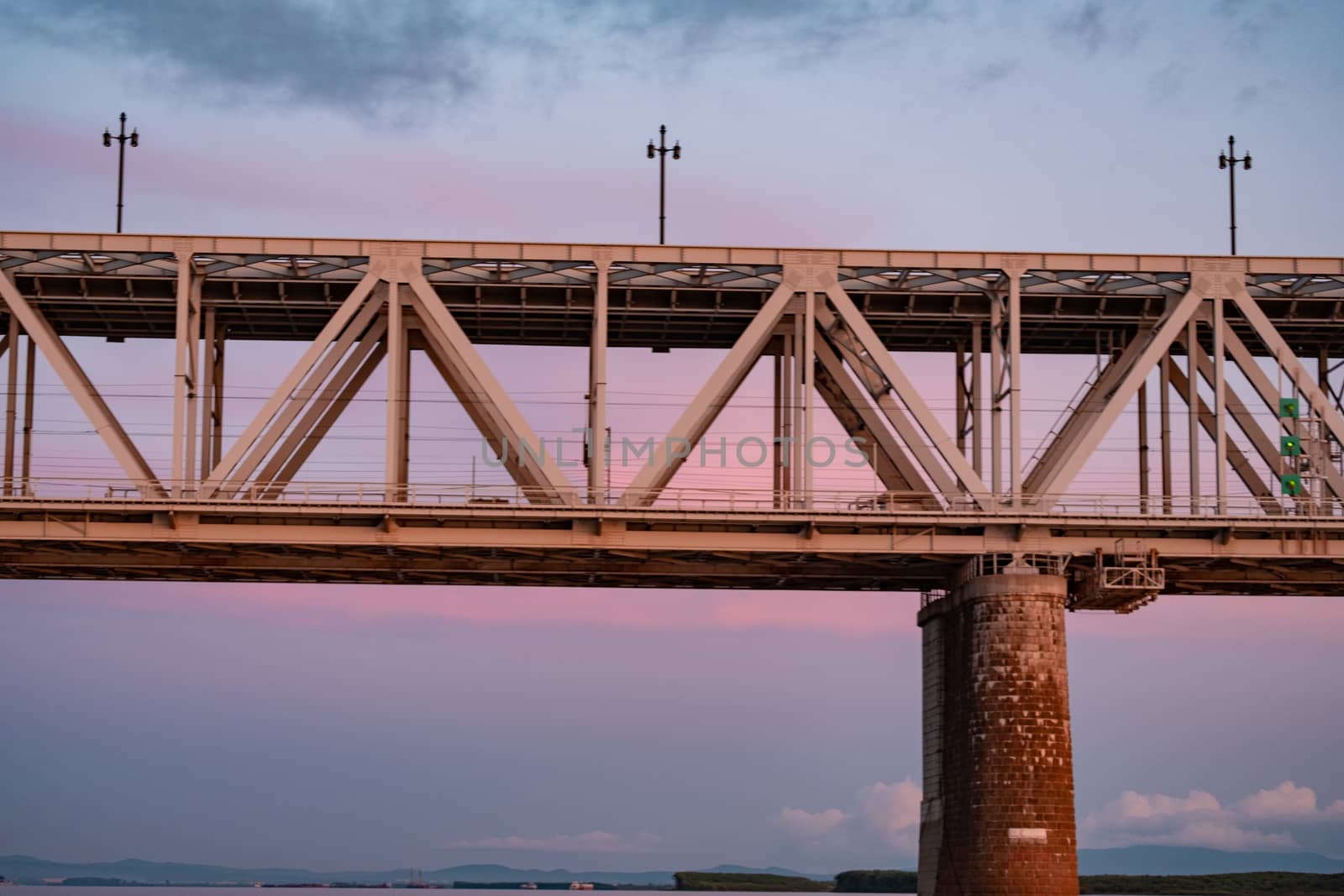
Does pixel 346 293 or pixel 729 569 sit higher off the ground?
pixel 346 293

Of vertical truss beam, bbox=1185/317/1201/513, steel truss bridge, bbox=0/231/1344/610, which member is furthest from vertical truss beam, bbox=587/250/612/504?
vertical truss beam, bbox=1185/317/1201/513

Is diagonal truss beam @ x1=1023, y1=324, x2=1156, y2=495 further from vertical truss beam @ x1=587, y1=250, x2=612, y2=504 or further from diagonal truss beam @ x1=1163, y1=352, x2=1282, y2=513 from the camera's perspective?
vertical truss beam @ x1=587, y1=250, x2=612, y2=504

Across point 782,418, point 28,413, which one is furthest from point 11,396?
point 782,418

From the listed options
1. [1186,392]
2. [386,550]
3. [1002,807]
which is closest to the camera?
[1002,807]

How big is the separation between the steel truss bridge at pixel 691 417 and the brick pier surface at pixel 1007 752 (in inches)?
91.5

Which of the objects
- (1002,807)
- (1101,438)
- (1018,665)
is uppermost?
(1101,438)

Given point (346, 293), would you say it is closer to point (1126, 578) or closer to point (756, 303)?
point (756, 303)

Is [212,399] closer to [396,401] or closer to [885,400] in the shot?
[396,401]

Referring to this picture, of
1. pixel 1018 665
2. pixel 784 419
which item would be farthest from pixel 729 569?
pixel 1018 665

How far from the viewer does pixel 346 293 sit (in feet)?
250

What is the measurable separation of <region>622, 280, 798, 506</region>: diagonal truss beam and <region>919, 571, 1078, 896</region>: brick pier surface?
410 inches

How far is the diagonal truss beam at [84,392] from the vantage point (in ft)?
234

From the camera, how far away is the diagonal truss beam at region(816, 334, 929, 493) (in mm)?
74875

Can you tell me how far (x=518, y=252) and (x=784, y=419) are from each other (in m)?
11.2
